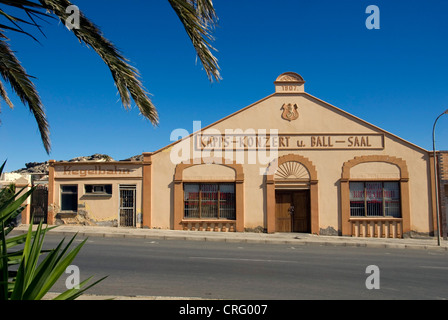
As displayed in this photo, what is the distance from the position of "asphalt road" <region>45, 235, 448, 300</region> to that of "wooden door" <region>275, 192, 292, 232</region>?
4852 mm

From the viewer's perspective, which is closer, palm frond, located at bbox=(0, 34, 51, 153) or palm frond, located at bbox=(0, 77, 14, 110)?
palm frond, located at bbox=(0, 34, 51, 153)

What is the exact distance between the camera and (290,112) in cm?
1833

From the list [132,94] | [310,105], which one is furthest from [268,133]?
[132,94]

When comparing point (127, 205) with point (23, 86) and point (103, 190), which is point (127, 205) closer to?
point (103, 190)

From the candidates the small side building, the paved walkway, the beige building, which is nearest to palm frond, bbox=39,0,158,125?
the paved walkway

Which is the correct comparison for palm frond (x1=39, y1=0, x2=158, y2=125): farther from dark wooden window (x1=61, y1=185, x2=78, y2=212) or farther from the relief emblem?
dark wooden window (x1=61, y1=185, x2=78, y2=212)

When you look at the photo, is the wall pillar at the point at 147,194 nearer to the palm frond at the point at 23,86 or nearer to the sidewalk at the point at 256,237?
the sidewalk at the point at 256,237

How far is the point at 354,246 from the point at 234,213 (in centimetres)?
568

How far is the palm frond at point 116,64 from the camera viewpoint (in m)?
4.89

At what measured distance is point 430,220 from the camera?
17547 mm

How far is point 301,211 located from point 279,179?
1.89m

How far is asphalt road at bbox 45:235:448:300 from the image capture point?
7.17 metres

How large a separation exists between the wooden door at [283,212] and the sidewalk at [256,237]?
0.60 m

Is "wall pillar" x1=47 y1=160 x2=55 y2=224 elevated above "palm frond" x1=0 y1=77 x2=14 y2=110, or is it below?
below
